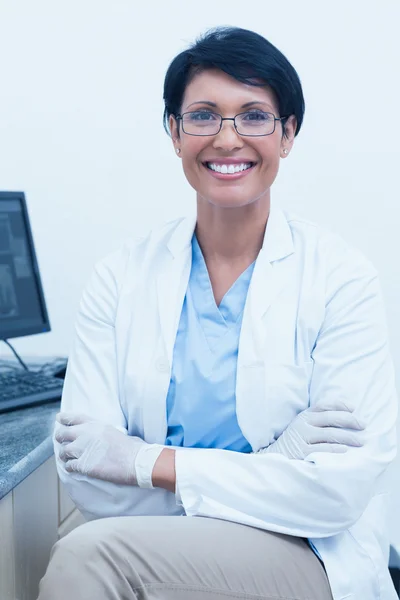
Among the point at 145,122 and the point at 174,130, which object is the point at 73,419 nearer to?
the point at 174,130

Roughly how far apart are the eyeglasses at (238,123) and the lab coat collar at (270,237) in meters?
0.18

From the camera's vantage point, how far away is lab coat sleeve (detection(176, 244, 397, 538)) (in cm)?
112

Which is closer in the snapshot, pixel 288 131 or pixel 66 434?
pixel 66 434

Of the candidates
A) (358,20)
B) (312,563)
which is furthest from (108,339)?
(358,20)

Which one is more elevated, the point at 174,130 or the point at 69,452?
the point at 174,130

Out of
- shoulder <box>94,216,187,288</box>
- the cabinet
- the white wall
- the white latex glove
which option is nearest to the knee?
the white latex glove

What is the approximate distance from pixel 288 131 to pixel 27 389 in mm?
831

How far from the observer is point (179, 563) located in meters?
1.06

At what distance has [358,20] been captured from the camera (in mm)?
1974

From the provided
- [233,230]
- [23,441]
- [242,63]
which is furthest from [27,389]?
[242,63]

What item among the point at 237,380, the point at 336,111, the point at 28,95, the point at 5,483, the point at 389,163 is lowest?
the point at 5,483

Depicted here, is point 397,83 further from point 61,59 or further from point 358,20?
point 61,59

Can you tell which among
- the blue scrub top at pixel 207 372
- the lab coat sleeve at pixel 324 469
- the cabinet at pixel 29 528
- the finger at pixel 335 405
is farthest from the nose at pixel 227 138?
the cabinet at pixel 29 528

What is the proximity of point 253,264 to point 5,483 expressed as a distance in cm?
58
